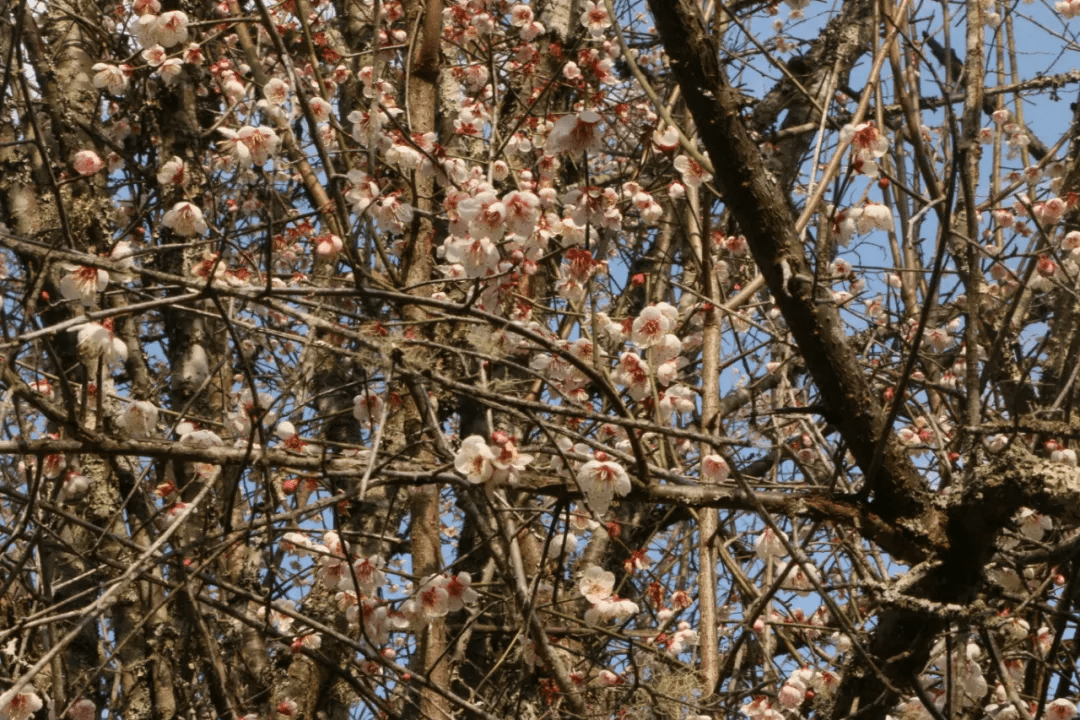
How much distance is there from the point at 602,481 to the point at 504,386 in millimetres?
1099

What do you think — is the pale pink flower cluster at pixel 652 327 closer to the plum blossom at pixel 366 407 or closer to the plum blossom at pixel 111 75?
the plum blossom at pixel 366 407

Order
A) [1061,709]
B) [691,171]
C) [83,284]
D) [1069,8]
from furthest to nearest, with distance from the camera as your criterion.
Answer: [1069,8] → [1061,709] → [691,171] → [83,284]

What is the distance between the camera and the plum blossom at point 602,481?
91.6 inches

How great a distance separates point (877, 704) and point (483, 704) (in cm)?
133

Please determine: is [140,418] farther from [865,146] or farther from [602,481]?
[865,146]

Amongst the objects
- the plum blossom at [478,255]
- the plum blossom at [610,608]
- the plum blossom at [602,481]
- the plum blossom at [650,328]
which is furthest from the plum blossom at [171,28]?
the plum blossom at [610,608]

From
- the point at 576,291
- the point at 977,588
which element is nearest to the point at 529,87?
the point at 576,291

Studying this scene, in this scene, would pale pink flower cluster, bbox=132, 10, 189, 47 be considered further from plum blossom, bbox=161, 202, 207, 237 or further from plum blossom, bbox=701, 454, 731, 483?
plum blossom, bbox=701, 454, 731, 483

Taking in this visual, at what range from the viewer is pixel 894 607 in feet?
7.43

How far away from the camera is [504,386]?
11.2 feet

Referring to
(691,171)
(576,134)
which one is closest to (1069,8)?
(691,171)

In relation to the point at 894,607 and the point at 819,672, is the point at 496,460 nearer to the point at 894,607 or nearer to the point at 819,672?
the point at 894,607

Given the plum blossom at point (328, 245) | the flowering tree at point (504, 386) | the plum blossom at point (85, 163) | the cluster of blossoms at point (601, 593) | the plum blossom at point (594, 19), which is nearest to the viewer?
the flowering tree at point (504, 386)

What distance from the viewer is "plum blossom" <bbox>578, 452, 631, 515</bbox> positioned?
7.63 ft
